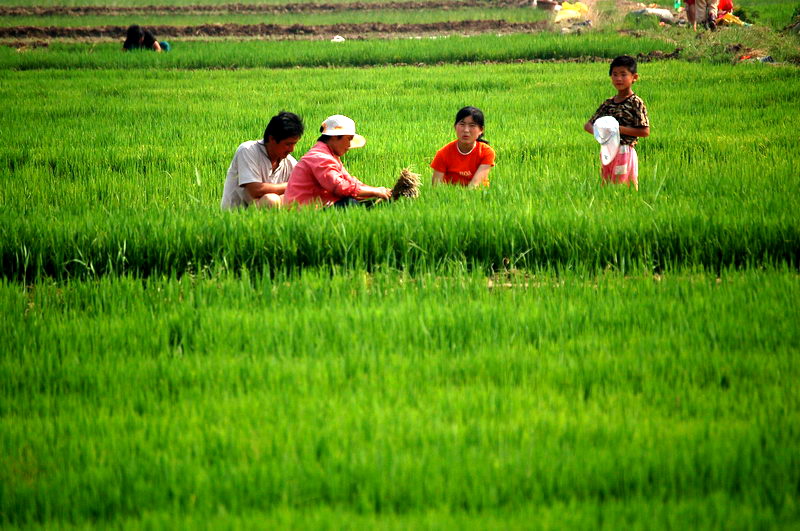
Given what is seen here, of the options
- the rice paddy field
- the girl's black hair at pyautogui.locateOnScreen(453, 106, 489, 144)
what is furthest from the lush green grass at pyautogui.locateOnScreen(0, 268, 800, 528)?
the girl's black hair at pyautogui.locateOnScreen(453, 106, 489, 144)

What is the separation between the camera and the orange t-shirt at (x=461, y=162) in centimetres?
641

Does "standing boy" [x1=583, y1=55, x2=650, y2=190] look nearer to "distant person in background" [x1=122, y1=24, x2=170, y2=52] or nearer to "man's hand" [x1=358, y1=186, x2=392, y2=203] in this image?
"man's hand" [x1=358, y1=186, x2=392, y2=203]

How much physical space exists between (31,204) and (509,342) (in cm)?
442

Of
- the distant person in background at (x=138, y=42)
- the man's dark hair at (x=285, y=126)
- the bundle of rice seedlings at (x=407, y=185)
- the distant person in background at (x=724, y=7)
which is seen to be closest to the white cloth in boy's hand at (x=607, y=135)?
the bundle of rice seedlings at (x=407, y=185)

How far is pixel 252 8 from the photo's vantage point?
95.5 feet

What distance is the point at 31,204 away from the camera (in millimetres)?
6652

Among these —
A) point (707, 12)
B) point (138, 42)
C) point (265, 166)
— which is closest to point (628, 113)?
point (265, 166)

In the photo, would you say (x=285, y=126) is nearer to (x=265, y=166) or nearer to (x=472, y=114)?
(x=265, y=166)

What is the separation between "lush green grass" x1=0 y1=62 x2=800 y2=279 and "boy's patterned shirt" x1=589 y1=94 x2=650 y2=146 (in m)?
0.39

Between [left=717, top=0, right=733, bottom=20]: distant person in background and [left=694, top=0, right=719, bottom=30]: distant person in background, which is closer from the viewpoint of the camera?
[left=694, top=0, right=719, bottom=30]: distant person in background

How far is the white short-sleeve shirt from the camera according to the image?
5.84 m

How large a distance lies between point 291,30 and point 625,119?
17249mm

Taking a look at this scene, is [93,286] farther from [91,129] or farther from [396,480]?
[91,129]

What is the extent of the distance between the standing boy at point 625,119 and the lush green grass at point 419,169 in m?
0.22
